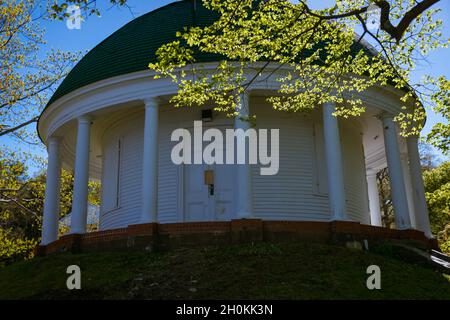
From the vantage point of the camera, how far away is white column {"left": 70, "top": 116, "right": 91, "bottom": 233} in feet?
52.4

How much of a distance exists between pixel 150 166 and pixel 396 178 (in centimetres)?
730

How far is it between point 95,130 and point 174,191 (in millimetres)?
4658

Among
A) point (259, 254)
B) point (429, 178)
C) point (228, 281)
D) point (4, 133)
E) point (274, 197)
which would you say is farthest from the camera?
point (429, 178)

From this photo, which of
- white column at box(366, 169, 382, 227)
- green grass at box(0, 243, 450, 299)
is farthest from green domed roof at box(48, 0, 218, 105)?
white column at box(366, 169, 382, 227)

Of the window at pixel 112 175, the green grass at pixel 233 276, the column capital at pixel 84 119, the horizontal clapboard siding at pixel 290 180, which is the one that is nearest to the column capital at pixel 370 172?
the horizontal clapboard siding at pixel 290 180

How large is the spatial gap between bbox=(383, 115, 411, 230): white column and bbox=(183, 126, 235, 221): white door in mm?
4772

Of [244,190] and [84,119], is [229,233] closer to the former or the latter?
[244,190]

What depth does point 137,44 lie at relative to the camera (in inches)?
664

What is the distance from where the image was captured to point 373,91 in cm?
1670

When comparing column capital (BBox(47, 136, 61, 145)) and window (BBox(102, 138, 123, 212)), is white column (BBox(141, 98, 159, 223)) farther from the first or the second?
column capital (BBox(47, 136, 61, 145))

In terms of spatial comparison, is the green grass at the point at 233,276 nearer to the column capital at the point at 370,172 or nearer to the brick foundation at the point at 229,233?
the brick foundation at the point at 229,233

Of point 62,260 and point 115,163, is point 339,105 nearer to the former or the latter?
point 115,163

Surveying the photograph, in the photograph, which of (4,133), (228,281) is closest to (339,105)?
(228,281)

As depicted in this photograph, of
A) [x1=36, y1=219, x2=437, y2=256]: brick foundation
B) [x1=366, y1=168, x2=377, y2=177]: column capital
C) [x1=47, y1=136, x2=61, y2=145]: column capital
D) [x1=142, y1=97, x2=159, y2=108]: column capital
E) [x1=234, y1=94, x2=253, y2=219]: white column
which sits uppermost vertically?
[x1=366, y1=168, x2=377, y2=177]: column capital
